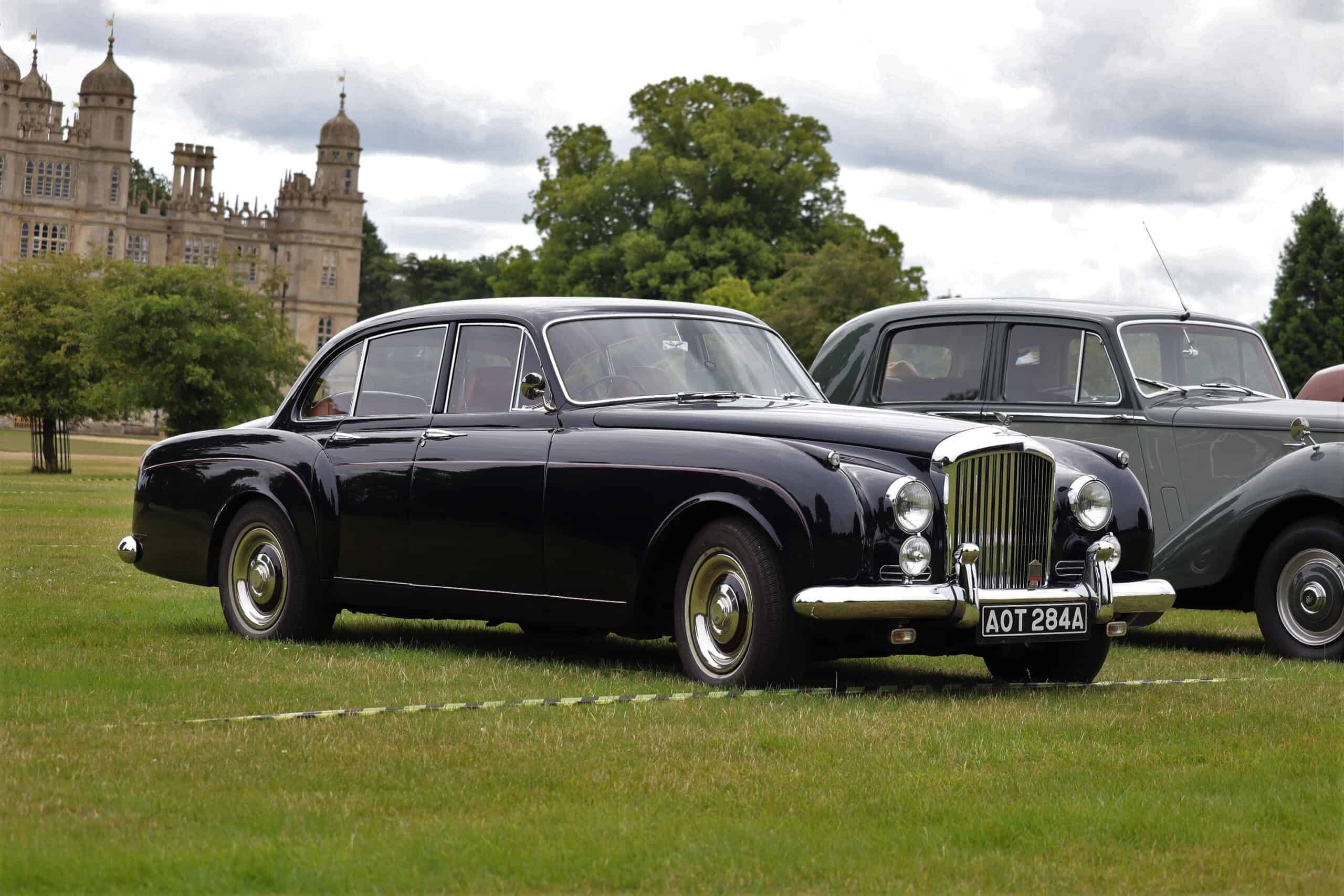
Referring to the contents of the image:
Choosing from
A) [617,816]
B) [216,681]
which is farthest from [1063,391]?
[617,816]

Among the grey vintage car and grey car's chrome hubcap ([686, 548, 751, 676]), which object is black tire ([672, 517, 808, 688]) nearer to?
grey car's chrome hubcap ([686, 548, 751, 676])

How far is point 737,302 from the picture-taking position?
62500 mm

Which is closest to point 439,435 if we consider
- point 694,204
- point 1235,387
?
point 1235,387

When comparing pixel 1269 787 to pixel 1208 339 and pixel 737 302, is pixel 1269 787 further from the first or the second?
pixel 737 302

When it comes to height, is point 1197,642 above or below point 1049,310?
below

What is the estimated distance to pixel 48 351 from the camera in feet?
201

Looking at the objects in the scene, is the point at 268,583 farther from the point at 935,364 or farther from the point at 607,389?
the point at 935,364

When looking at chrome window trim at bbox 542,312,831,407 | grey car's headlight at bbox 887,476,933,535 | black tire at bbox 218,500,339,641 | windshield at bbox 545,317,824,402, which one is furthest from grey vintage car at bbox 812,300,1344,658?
black tire at bbox 218,500,339,641

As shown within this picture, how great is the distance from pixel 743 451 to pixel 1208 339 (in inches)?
215

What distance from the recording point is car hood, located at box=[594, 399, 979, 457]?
8242 millimetres

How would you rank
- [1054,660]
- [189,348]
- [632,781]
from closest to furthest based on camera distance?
[632,781], [1054,660], [189,348]

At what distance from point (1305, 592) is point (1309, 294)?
65743 millimetres

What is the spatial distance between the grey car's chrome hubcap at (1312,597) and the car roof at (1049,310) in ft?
6.74

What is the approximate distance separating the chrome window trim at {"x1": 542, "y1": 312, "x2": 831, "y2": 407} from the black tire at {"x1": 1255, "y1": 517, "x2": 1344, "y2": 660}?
3.17 metres
